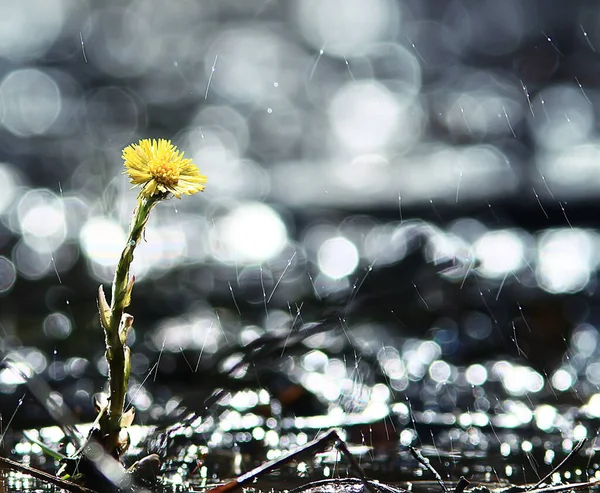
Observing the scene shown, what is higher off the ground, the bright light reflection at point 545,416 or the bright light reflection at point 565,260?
the bright light reflection at point 565,260

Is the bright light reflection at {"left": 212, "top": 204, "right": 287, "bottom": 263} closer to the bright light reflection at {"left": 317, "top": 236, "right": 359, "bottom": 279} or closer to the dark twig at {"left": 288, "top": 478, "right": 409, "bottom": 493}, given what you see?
the bright light reflection at {"left": 317, "top": 236, "right": 359, "bottom": 279}

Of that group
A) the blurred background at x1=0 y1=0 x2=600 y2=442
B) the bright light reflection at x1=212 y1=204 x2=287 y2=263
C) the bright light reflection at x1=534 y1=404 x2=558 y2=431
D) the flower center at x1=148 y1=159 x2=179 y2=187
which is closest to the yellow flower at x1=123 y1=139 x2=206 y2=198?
the flower center at x1=148 y1=159 x2=179 y2=187

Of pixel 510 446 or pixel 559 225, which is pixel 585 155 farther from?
pixel 510 446

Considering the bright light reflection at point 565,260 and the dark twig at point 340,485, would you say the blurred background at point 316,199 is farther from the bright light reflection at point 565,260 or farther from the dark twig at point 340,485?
the dark twig at point 340,485

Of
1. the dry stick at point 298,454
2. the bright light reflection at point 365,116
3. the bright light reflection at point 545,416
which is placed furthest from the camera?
the bright light reflection at point 365,116

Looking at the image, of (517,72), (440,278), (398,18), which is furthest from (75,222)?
(398,18)

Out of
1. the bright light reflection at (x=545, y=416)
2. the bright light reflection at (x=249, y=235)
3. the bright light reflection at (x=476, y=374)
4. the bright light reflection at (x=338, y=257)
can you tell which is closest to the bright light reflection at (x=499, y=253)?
the bright light reflection at (x=338, y=257)

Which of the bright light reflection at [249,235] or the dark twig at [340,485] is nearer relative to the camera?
the dark twig at [340,485]
